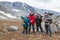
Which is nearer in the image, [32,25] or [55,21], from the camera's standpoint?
[32,25]

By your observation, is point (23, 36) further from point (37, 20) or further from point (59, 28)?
point (59, 28)

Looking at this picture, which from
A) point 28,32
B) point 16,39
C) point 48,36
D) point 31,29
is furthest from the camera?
point 31,29

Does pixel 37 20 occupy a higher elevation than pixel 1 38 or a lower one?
higher

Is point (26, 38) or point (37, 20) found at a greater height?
point (37, 20)

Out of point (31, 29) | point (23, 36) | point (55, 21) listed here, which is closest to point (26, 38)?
point (23, 36)

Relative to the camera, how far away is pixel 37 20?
2197 centimetres

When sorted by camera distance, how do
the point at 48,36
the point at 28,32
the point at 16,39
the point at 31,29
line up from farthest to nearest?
the point at 31,29 < the point at 28,32 < the point at 48,36 < the point at 16,39

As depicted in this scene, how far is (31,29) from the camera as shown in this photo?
952 inches

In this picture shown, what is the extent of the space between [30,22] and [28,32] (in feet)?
3.82

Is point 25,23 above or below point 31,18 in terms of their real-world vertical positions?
below

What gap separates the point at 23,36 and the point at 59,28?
528 centimetres

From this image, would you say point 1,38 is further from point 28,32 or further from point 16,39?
point 28,32

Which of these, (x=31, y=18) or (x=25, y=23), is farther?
(x=25, y=23)

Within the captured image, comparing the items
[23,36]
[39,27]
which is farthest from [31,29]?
[23,36]
